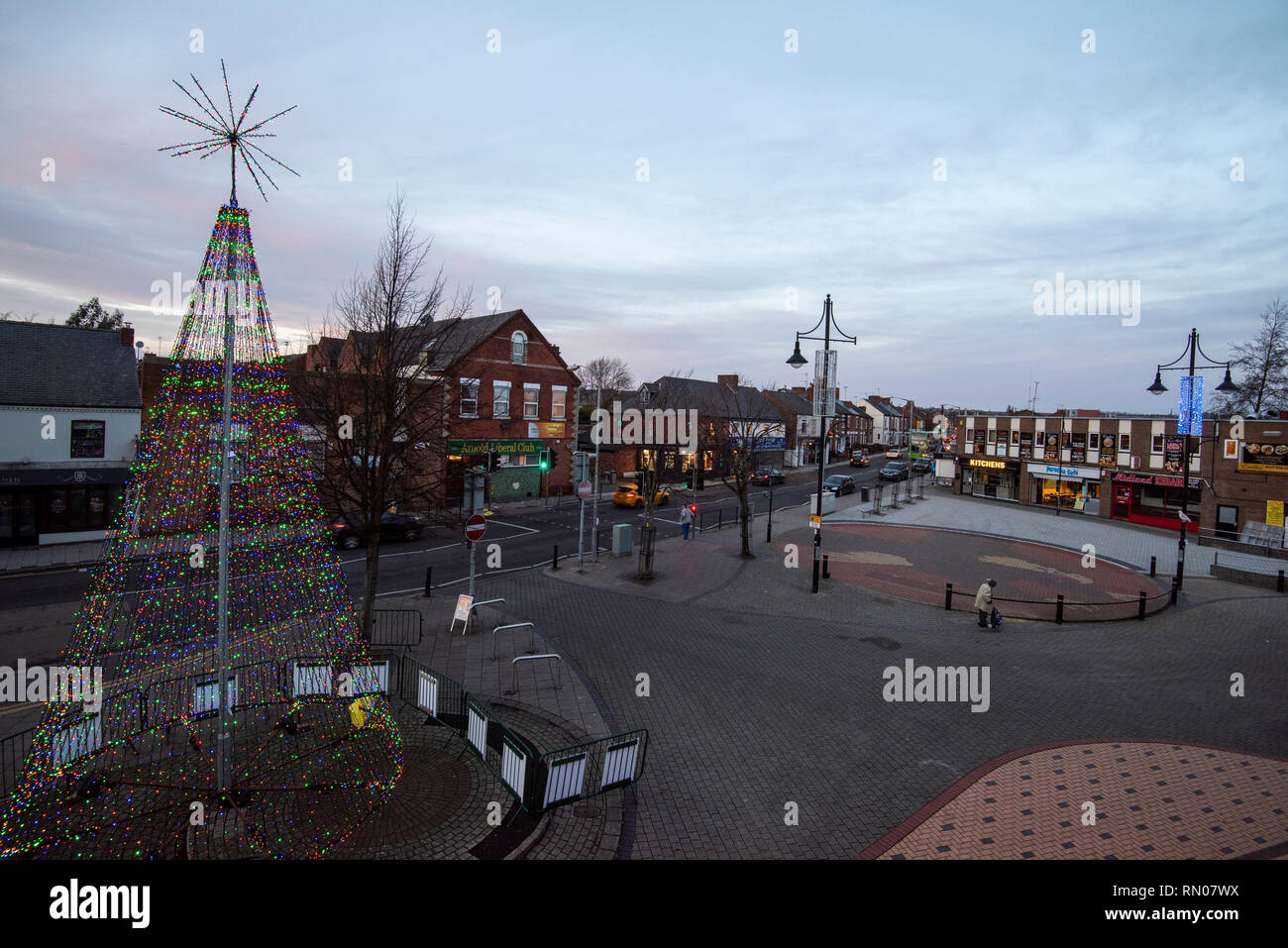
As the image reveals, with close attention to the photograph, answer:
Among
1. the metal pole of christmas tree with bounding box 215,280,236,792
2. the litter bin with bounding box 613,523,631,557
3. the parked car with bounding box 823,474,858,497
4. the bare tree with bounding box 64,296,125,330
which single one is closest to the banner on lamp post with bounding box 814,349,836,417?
the litter bin with bounding box 613,523,631,557

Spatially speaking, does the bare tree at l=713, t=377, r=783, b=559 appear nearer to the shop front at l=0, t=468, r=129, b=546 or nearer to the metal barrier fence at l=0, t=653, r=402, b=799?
the metal barrier fence at l=0, t=653, r=402, b=799

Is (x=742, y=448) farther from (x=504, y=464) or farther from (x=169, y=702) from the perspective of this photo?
(x=169, y=702)

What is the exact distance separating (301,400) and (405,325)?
251 cm

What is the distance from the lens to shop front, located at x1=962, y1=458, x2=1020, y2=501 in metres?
43.1

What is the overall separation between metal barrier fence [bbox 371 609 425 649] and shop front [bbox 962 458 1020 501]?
41872 mm

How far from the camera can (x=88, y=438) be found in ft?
75.8

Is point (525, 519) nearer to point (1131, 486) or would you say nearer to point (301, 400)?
point (301, 400)

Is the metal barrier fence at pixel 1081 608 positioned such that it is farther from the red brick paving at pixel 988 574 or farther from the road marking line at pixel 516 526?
the road marking line at pixel 516 526

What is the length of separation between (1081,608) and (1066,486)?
87.4 ft

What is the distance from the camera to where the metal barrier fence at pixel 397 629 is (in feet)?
43.4

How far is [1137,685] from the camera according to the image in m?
12.0

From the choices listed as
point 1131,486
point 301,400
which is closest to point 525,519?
point 301,400

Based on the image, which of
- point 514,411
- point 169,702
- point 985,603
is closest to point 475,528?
point 169,702
